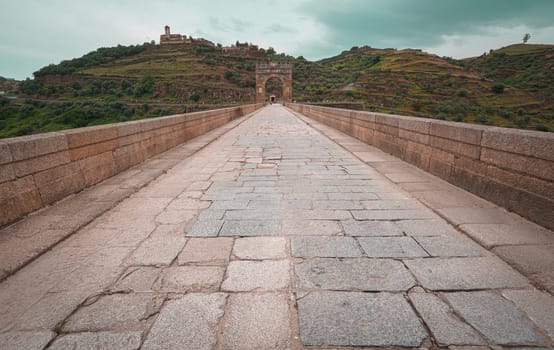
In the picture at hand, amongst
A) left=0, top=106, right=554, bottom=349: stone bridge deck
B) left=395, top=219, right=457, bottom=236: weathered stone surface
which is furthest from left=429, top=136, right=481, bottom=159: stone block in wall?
left=395, top=219, right=457, bottom=236: weathered stone surface

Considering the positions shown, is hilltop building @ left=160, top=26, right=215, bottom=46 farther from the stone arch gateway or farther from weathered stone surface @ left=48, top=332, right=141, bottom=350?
weathered stone surface @ left=48, top=332, right=141, bottom=350

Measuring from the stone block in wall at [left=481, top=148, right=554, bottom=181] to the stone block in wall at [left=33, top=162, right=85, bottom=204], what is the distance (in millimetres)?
5237

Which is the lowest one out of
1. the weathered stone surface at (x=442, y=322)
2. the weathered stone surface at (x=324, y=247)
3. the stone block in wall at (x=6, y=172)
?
the weathered stone surface at (x=442, y=322)

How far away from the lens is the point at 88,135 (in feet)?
13.0

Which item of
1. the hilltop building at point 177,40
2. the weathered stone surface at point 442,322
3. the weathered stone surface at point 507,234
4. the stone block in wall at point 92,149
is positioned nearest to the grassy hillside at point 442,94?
the weathered stone surface at point 507,234

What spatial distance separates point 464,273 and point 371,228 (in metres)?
0.89

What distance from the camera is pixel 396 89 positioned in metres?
70.9

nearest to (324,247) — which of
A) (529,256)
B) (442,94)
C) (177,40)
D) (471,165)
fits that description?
(529,256)

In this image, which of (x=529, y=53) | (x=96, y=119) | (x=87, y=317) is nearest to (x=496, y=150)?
(x=87, y=317)

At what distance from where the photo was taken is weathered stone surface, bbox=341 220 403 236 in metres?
2.62

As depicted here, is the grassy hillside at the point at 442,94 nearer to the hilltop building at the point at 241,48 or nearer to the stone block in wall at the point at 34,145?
the hilltop building at the point at 241,48

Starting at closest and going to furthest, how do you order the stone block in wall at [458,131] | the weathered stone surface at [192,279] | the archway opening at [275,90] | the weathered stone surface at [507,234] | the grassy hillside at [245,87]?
1. the weathered stone surface at [192,279]
2. the weathered stone surface at [507,234]
3. the stone block in wall at [458,131]
4. the grassy hillside at [245,87]
5. the archway opening at [275,90]

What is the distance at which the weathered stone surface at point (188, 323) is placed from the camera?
141cm

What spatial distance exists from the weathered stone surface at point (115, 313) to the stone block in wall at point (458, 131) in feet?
13.2
